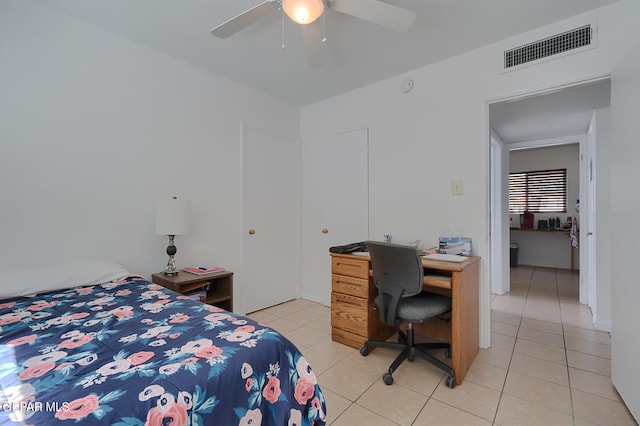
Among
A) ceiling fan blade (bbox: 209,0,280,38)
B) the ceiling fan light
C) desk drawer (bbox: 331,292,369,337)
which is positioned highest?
ceiling fan blade (bbox: 209,0,280,38)

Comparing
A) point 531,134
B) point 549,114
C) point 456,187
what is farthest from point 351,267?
point 531,134

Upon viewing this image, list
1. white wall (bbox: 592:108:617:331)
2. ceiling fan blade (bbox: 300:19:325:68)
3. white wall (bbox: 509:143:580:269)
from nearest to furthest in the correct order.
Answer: ceiling fan blade (bbox: 300:19:325:68), white wall (bbox: 592:108:617:331), white wall (bbox: 509:143:580:269)

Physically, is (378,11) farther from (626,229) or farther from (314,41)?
(626,229)

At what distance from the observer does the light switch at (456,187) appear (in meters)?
2.54

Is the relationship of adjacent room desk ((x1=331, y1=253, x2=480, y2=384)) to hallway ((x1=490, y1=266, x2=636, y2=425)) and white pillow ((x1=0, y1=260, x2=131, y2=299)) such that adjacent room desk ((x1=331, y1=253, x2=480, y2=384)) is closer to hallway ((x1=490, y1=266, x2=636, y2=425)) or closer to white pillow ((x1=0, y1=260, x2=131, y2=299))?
hallway ((x1=490, y1=266, x2=636, y2=425))

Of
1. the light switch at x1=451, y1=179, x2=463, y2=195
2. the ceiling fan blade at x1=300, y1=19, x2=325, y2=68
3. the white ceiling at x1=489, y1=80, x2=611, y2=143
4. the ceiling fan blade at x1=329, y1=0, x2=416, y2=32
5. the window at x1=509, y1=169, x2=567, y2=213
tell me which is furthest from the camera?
the window at x1=509, y1=169, x2=567, y2=213

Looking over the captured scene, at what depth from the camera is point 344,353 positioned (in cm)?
238

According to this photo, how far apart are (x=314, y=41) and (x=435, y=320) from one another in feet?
8.14

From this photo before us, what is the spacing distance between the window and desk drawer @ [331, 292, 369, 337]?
17.9ft

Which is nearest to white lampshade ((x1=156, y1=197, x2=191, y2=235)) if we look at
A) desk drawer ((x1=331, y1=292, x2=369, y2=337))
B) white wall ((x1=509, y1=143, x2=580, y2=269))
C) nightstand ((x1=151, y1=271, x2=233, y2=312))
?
nightstand ((x1=151, y1=271, x2=233, y2=312))

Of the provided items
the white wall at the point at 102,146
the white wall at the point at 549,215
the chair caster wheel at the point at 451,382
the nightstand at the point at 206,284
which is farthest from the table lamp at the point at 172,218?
the white wall at the point at 549,215

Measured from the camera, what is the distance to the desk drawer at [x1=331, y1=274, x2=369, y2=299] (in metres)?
2.42

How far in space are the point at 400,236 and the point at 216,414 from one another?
93.6 inches

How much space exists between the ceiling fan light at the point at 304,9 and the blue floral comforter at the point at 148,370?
1587 millimetres
